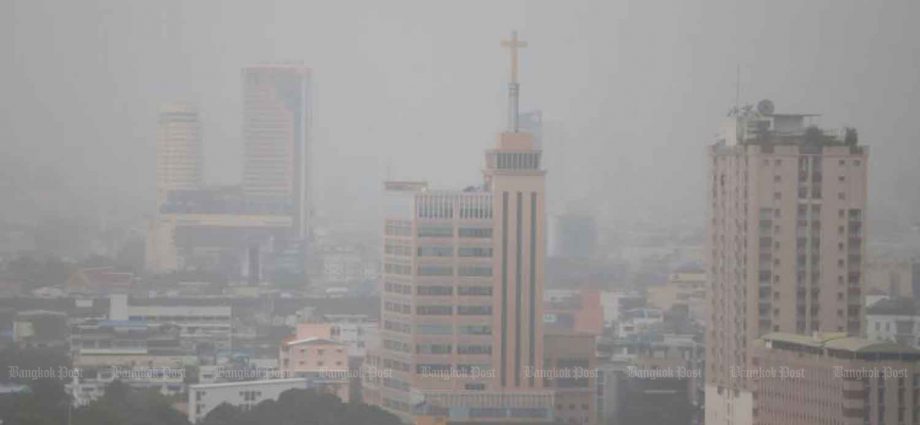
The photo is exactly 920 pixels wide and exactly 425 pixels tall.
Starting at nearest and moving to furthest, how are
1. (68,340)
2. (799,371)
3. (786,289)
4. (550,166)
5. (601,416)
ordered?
1. (799,371)
2. (786,289)
3. (601,416)
4. (68,340)
5. (550,166)

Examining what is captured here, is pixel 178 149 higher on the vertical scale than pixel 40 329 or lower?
higher

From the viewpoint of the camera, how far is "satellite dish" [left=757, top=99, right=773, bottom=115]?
119 feet

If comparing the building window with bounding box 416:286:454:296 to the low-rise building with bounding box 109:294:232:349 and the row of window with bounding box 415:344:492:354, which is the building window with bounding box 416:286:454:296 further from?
the low-rise building with bounding box 109:294:232:349

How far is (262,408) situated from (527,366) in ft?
10.8

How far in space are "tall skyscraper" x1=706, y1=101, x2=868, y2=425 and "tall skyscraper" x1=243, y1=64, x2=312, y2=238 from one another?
31.7m

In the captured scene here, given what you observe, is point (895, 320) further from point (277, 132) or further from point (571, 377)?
point (277, 132)

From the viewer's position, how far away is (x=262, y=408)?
1495 inches

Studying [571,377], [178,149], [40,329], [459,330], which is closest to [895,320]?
[571,377]

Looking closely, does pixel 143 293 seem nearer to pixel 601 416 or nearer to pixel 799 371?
pixel 601 416

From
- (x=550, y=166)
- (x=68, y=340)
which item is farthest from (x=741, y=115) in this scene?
(x=550, y=166)

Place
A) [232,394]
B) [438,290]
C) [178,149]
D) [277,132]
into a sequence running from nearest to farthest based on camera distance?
[438,290] < [232,394] < [178,149] < [277,132]

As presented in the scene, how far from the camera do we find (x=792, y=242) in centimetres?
3534

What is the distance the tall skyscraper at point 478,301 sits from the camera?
130 feet

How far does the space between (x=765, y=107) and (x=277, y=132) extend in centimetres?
3282
